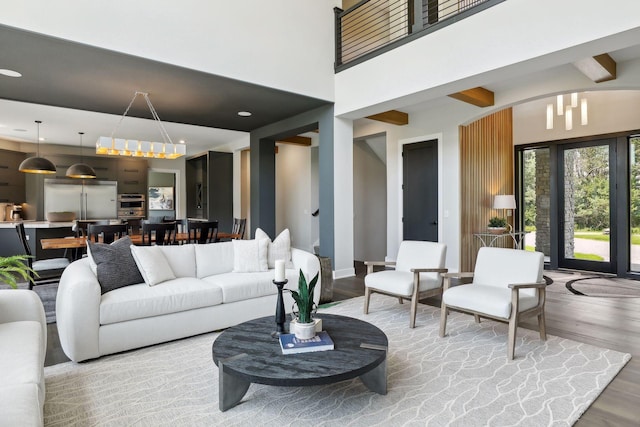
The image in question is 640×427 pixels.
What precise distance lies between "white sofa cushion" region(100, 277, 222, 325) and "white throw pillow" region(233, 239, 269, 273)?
0.53 metres

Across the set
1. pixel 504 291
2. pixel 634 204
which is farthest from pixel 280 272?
pixel 634 204

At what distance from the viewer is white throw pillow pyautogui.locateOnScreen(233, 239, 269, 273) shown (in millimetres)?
3866

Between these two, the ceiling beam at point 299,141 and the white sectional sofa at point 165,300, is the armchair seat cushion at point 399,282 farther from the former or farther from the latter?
the ceiling beam at point 299,141

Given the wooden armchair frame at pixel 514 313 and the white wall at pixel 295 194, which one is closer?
the wooden armchair frame at pixel 514 313

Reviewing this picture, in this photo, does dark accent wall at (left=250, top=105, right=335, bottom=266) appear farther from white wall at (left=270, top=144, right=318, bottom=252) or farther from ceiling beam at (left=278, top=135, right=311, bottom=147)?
white wall at (left=270, top=144, right=318, bottom=252)

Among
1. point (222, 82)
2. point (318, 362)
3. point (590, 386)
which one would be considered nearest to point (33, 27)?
point (222, 82)

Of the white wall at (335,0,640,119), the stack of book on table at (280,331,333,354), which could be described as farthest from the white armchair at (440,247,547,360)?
the white wall at (335,0,640,119)

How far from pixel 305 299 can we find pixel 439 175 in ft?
15.0

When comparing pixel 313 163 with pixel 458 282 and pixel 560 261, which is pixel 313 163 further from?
pixel 560 261

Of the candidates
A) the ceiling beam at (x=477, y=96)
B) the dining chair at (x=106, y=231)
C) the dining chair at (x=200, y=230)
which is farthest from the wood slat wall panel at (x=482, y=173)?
the dining chair at (x=106, y=231)

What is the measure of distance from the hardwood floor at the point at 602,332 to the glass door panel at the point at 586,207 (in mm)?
1985

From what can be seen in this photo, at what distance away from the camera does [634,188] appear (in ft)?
19.1

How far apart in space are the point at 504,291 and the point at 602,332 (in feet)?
3.72

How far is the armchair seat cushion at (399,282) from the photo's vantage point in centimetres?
354
